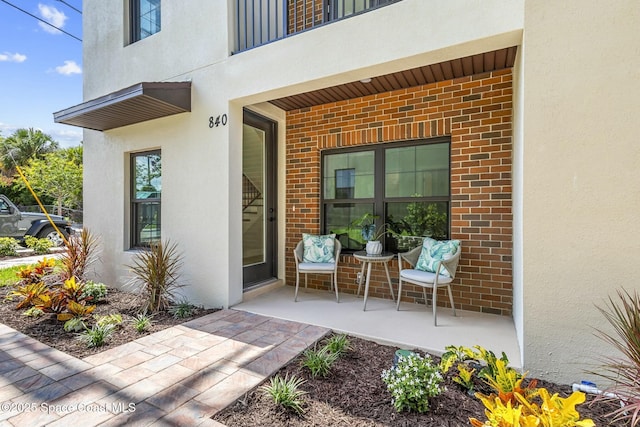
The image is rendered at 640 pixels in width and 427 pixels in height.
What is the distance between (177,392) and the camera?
7.46 feet

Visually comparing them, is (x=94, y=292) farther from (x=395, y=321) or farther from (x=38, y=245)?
(x=38, y=245)

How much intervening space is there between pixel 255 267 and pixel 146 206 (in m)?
2.21

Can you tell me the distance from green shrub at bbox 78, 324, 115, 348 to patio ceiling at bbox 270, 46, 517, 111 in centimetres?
366

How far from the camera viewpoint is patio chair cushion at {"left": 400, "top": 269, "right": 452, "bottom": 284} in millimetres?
3469

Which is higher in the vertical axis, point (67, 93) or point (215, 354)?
point (67, 93)

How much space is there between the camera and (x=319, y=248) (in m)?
4.63

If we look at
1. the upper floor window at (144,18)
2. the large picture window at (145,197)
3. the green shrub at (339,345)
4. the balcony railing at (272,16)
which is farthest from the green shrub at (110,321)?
the upper floor window at (144,18)

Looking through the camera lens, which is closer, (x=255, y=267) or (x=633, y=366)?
(x=633, y=366)

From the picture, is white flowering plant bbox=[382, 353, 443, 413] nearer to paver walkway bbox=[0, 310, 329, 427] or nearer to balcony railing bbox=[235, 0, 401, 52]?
paver walkway bbox=[0, 310, 329, 427]

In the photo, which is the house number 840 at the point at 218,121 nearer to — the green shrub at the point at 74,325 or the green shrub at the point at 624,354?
the green shrub at the point at 74,325

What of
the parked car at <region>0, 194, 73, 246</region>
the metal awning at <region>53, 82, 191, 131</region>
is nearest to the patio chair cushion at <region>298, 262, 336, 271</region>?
the metal awning at <region>53, 82, 191, 131</region>

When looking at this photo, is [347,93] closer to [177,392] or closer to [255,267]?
[255,267]

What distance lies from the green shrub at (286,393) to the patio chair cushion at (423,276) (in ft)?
5.97

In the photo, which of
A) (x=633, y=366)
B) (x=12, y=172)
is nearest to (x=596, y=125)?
(x=633, y=366)
